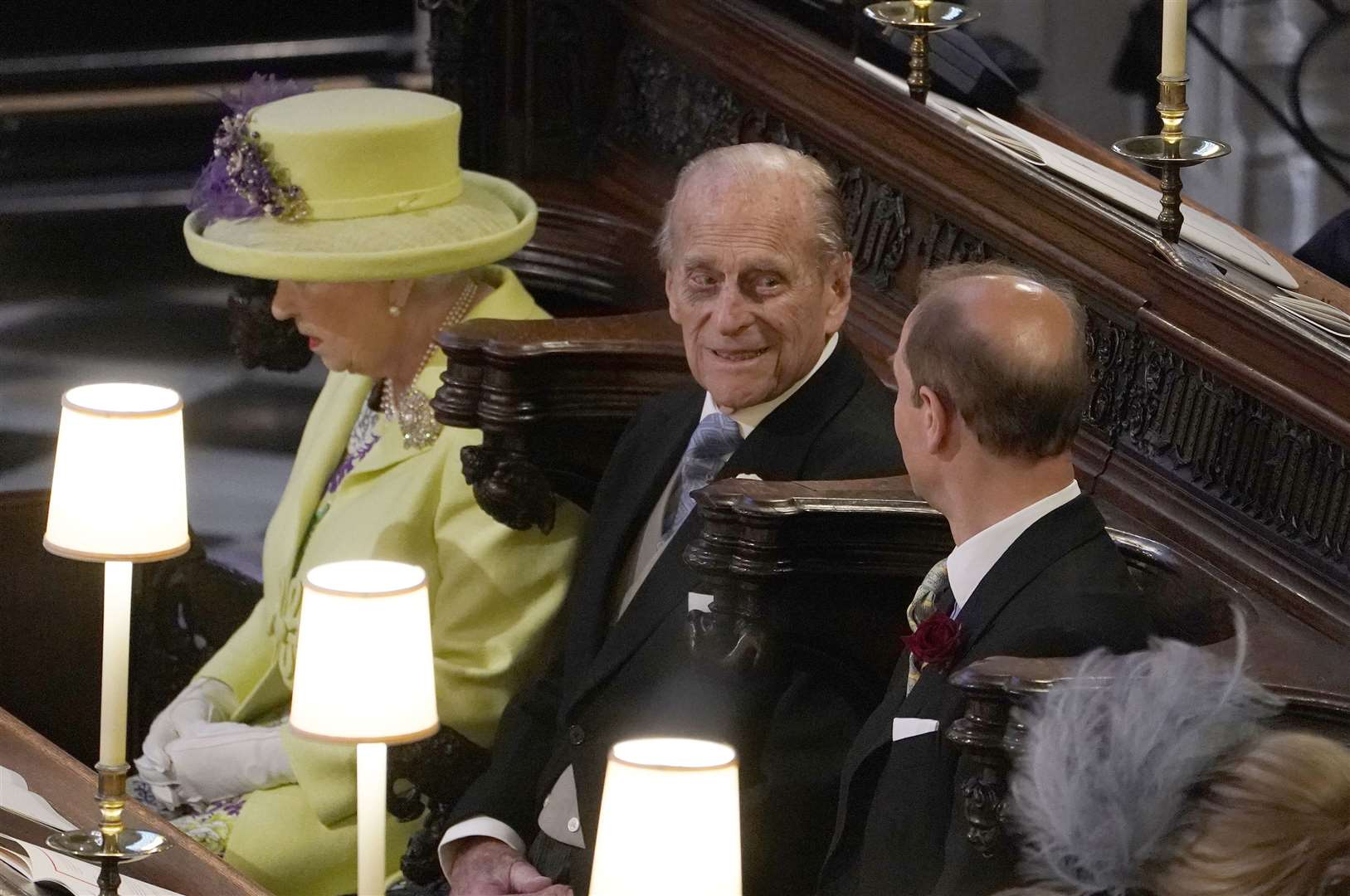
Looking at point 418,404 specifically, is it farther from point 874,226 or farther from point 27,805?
point 27,805

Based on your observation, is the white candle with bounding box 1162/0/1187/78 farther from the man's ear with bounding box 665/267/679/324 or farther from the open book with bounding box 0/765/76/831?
the open book with bounding box 0/765/76/831

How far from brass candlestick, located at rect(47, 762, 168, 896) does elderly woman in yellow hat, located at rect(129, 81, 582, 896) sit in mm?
804

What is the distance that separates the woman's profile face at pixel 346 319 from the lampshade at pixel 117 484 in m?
1.09

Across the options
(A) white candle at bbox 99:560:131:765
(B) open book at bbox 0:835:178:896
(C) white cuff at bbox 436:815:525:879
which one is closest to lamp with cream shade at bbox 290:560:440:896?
(A) white candle at bbox 99:560:131:765

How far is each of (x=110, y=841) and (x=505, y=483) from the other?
3.17 feet

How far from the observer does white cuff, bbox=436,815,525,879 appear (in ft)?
10.4

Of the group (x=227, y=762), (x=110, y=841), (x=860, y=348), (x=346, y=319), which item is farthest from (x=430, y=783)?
(x=860, y=348)

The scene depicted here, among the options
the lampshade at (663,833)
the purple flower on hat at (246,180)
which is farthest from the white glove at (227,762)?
the lampshade at (663,833)

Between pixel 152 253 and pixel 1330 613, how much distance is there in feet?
14.2

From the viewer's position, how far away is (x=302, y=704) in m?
2.17

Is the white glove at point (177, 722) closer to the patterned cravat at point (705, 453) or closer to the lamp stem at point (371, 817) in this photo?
the patterned cravat at point (705, 453)

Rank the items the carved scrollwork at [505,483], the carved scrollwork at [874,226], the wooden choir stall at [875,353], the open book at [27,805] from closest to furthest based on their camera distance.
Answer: the wooden choir stall at [875,353] → the open book at [27,805] → the carved scrollwork at [505,483] → the carved scrollwork at [874,226]

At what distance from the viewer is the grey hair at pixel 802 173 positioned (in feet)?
10.00

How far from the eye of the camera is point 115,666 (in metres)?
2.38
